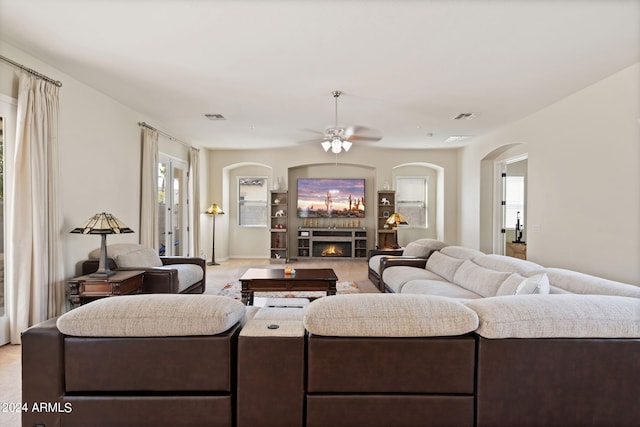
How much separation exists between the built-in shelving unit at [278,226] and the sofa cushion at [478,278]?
17.7ft

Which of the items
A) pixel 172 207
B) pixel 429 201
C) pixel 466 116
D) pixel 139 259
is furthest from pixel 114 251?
pixel 429 201

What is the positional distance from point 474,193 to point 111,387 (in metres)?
7.66

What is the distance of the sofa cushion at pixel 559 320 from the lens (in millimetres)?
1519

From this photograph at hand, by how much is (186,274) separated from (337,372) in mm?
3648

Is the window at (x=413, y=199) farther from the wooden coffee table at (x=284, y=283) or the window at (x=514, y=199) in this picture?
the wooden coffee table at (x=284, y=283)

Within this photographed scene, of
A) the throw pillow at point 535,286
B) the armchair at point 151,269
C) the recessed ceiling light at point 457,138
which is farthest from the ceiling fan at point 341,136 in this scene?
the throw pillow at point 535,286

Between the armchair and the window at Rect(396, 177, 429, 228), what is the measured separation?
19.9ft

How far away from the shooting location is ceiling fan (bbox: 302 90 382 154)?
198 inches

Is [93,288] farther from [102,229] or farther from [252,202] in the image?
[252,202]

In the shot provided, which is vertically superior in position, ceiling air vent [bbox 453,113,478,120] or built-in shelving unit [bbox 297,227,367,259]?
ceiling air vent [bbox 453,113,478,120]

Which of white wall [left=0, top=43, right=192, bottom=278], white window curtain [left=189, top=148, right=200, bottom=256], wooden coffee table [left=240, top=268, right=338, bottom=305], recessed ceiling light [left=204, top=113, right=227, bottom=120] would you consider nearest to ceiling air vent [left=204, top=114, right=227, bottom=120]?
recessed ceiling light [left=204, top=113, right=227, bottom=120]

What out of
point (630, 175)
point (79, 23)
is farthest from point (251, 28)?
point (630, 175)

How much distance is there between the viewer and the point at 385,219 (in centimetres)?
902

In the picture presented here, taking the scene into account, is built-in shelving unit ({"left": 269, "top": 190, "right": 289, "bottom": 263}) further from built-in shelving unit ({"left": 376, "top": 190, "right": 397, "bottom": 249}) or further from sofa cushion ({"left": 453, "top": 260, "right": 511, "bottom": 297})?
sofa cushion ({"left": 453, "top": 260, "right": 511, "bottom": 297})
